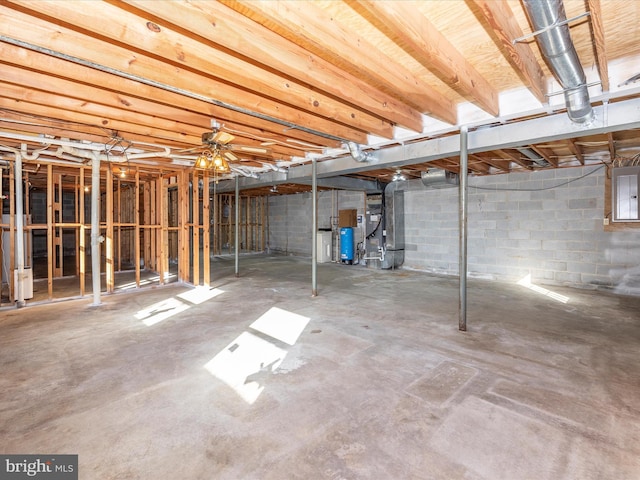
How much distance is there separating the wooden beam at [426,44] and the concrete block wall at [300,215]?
6.49 m

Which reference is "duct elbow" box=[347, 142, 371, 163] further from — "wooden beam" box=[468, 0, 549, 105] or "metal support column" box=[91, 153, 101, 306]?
"metal support column" box=[91, 153, 101, 306]

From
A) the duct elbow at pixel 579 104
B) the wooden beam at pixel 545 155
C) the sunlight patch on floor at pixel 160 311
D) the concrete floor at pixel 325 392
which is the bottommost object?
the concrete floor at pixel 325 392

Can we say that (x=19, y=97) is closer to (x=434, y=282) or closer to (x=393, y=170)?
(x=393, y=170)

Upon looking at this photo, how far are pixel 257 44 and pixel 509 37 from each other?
143 centimetres

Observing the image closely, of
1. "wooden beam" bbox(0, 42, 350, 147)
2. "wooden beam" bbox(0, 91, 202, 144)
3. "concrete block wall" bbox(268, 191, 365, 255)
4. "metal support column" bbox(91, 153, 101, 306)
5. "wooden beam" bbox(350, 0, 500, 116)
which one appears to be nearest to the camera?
"wooden beam" bbox(350, 0, 500, 116)

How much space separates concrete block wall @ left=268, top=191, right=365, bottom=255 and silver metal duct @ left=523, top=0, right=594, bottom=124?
6494 mm

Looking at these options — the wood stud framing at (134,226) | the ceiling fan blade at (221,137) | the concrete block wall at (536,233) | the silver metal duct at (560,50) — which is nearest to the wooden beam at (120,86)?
the ceiling fan blade at (221,137)

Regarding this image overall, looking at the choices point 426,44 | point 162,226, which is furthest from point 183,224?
point 426,44

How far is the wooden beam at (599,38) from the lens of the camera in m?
1.54

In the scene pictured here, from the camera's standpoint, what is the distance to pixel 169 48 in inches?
75.9

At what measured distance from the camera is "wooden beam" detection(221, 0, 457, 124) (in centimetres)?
161

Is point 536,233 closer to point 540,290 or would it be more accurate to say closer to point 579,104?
point 540,290

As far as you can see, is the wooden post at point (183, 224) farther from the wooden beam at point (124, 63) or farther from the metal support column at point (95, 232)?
the wooden beam at point (124, 63)

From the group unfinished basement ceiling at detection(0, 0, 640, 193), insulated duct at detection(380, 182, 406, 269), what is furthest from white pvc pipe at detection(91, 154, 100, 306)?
insulated duct at detection(380, 182, 406, 269)
